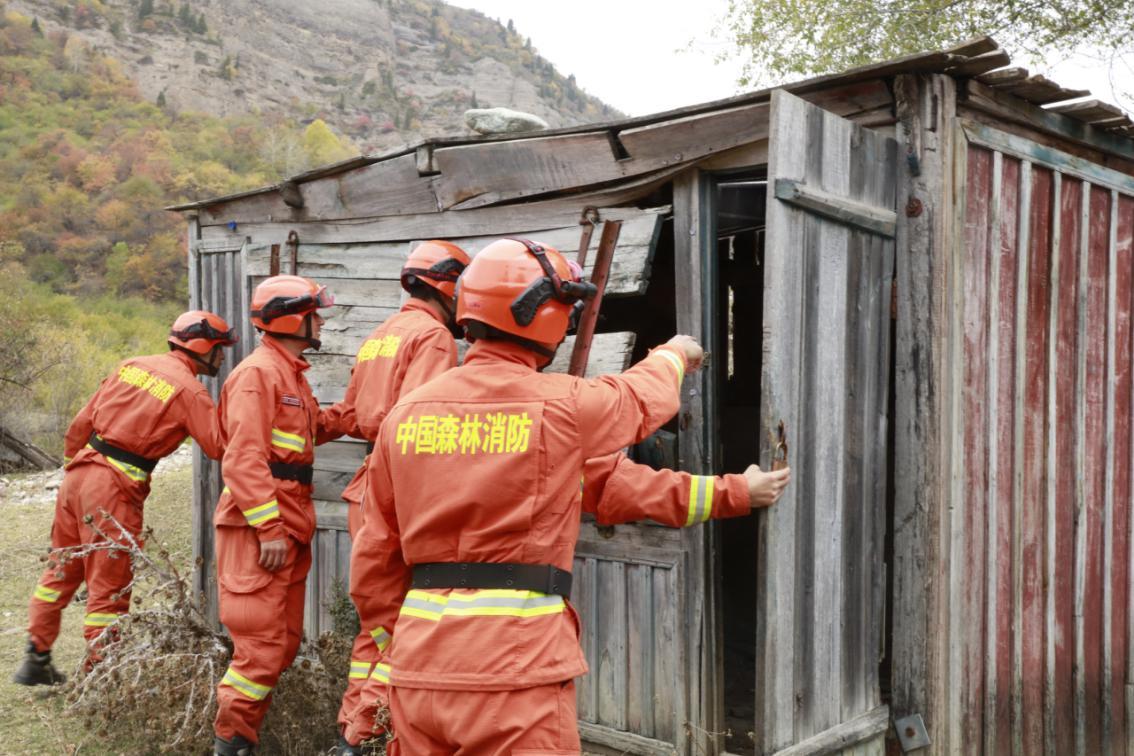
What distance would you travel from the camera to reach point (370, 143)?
7269cm

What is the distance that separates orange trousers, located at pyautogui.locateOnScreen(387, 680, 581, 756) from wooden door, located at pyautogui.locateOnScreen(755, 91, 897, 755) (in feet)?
3.15

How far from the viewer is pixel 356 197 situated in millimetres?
6055

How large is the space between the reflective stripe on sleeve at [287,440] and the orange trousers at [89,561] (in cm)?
131

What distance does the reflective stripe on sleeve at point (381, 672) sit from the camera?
4.06m

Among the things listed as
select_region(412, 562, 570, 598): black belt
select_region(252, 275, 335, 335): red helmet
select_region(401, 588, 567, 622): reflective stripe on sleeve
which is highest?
select_region(252, 275, 335, 335): red helmet

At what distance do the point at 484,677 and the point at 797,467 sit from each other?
1411mm

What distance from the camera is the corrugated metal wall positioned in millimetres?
4199

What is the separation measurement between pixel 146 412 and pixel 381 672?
250 centimetres

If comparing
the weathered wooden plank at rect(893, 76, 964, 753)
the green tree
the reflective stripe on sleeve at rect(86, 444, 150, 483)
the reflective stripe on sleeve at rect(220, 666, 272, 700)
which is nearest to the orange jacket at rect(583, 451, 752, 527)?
the weathered wooden plank at rect(893, 76, 964, 753)

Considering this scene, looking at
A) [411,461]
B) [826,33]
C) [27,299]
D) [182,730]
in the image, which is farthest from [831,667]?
[27,299]

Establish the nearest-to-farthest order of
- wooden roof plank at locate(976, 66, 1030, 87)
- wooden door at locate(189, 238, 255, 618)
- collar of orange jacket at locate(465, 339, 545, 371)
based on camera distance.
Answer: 1. collar of orange jacket at locate(465, 339, 545, 371)
2. wooden roof plank at locate(976, 66, 1030, 87)
3. wooden door at locate(189, 238, 255, 618)

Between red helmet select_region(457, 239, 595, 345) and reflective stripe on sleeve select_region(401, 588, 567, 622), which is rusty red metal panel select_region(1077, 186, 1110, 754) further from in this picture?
reflective stripe on sleeve select_region(401, 588, 567, 622)

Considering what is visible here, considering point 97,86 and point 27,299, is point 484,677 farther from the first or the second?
point 97,86

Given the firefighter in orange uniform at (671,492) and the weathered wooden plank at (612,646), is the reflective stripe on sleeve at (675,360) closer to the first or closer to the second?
the firefighter in orange uniform at (671,492)
